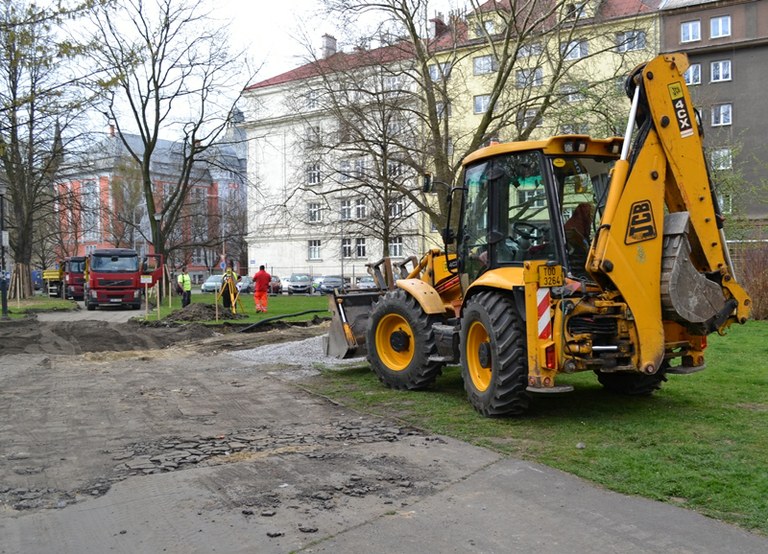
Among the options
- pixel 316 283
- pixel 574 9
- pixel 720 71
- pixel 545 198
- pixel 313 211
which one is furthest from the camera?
pixel 316 283

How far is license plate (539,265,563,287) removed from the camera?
22.0 ft

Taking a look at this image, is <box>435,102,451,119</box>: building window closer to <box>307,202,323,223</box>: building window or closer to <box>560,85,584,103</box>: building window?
<box>560,85,584,103</box>: building window

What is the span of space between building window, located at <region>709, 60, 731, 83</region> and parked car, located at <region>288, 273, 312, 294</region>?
1145 inches

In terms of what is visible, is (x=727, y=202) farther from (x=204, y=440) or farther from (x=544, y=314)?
(x=204, y=440)

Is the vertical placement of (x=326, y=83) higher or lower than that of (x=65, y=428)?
higher

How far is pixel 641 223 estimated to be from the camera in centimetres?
664

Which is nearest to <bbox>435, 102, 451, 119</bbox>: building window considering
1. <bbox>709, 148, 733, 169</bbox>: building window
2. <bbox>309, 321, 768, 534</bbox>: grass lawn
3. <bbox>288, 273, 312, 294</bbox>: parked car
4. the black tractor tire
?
<bbox>709, 148, 733, 169</bbox>: building window

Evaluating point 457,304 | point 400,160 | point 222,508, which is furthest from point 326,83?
point 222,508

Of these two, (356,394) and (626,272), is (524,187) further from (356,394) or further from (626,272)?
(356,394)

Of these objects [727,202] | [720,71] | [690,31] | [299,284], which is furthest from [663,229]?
[299,284]

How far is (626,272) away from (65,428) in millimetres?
5722

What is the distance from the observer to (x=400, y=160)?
23625mm

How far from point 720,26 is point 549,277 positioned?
41.3 m

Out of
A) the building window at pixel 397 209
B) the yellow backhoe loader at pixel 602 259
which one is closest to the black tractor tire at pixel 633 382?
the yellow backhoe loader at pixel 602 259
